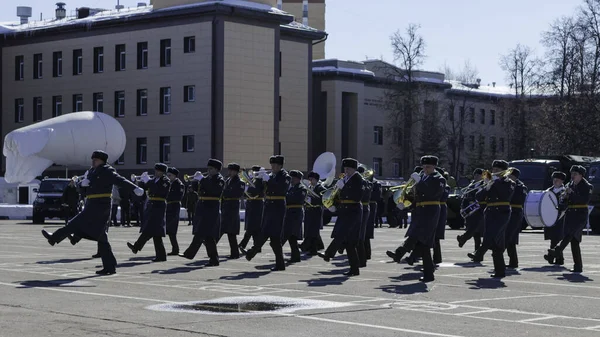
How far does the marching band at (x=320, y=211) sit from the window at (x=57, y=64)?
168 ft

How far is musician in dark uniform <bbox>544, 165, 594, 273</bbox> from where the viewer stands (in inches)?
837

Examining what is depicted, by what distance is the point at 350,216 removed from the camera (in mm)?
19422

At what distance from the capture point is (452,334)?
1173 centimetres

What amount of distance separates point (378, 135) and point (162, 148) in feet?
80.2

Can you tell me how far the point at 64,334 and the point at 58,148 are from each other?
49187mm

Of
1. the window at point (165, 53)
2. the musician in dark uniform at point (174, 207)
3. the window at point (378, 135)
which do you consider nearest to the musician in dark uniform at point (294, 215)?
the musician in dark uniform at point (174, 207)

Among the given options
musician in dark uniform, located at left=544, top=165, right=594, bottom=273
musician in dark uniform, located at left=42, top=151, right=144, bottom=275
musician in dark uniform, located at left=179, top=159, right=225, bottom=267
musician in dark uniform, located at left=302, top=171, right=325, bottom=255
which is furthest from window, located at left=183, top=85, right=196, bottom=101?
musician in dark uniform, located at left=42, top=151, right=144, bottom=275

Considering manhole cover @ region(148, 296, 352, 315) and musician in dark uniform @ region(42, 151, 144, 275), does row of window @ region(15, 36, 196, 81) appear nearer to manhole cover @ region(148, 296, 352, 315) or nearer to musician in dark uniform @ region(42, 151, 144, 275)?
musician in dark uniform @ region(42, 151, 144, 275)

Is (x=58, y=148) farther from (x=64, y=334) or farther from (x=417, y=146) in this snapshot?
(x=64, y=334)

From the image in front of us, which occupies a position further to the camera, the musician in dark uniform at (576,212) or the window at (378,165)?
the window at (378,165)

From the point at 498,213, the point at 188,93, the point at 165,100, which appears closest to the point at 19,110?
the point at 165,100

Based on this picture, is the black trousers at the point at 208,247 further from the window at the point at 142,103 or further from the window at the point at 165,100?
the window at the point at 142,103

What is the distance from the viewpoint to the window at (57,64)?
252ft

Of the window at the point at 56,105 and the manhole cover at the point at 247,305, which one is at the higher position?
the window at the point at 56,105
